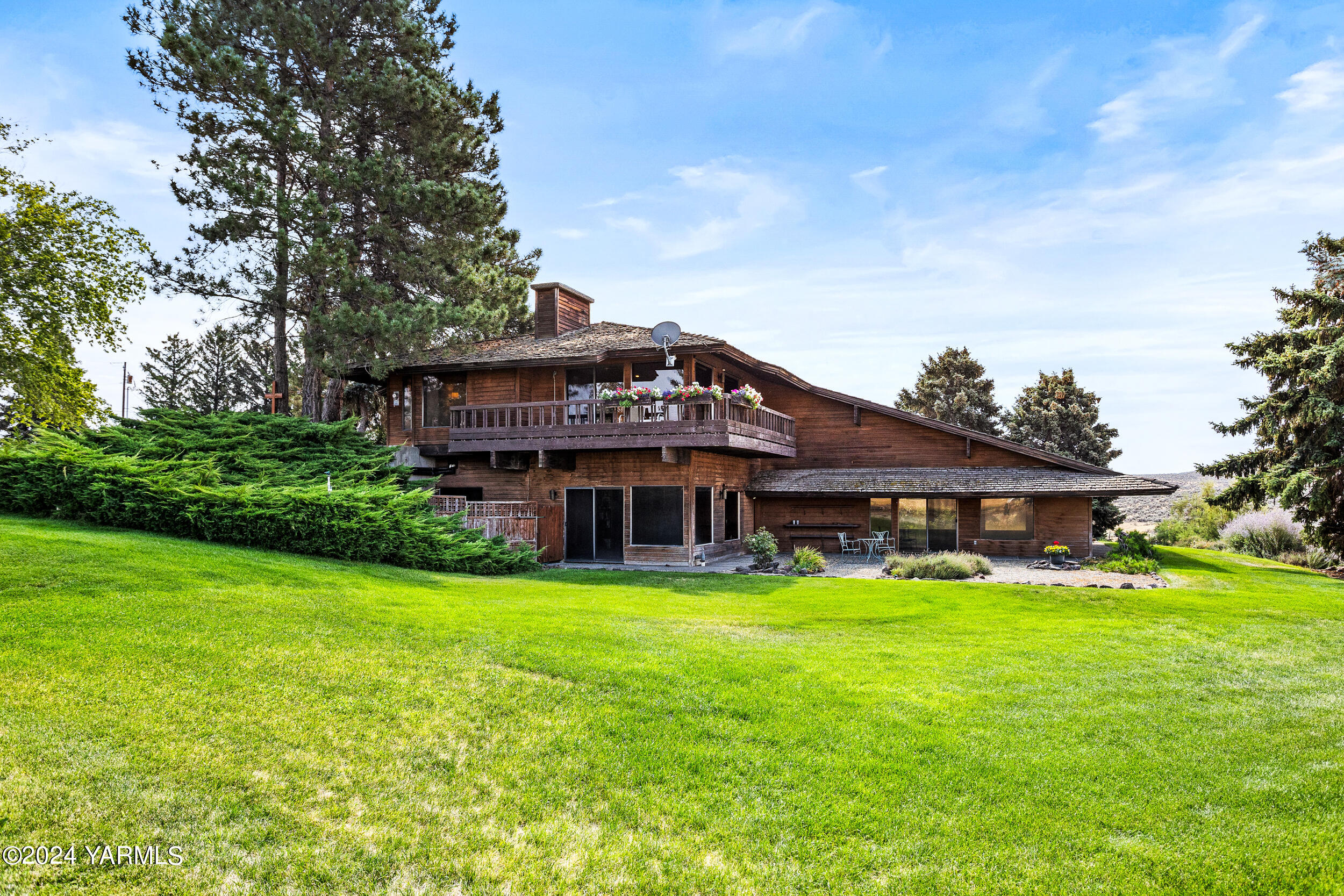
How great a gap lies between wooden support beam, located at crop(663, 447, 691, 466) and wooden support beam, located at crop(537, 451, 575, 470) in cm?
322

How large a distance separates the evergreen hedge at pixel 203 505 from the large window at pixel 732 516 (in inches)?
416

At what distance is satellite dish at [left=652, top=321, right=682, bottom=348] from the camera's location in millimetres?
21031

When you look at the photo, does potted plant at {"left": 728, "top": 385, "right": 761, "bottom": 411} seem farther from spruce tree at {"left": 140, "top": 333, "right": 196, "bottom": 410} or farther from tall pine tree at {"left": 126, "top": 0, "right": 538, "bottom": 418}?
spruce tree at {"left": 140, "top": 333, "right": 196, "bottom": 410}

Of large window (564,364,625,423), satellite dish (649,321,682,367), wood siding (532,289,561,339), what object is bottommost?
large window (564,364,625,423)

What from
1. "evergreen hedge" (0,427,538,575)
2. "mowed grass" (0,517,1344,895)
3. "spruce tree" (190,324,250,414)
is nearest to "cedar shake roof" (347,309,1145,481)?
"evergreen hedge" (0,427,538,575)

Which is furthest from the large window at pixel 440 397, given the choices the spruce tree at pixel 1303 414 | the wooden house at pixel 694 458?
the spruce tree at pixel 1303 414

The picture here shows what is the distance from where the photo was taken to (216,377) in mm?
45062

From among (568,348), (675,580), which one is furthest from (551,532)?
(568,348)

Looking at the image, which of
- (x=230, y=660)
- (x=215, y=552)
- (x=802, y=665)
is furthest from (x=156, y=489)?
(x=802, y=665)

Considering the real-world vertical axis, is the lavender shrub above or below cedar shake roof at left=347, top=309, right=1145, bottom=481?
below

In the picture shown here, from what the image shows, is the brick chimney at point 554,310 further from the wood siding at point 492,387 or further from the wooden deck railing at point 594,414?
the wooden deck railing at point 594,414

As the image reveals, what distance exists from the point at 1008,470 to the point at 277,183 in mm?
26094

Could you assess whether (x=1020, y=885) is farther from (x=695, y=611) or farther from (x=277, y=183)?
(x=277, y=183)

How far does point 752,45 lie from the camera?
16.5 meters
